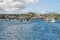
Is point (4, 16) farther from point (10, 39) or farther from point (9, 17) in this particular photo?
point (10, 39)

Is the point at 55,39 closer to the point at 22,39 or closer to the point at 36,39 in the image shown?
the point at 36,39

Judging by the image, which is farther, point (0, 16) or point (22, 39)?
point (0, 16)

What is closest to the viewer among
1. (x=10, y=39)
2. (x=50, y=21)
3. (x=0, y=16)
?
(x=10, y=39)

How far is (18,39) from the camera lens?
121 ft

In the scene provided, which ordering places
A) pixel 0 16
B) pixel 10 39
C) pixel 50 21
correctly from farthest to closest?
pixel 0 16 < pixel 50 21 < pixel 10 39

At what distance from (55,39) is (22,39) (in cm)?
677

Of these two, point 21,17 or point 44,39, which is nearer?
point 44,39

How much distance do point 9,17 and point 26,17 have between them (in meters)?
17.5

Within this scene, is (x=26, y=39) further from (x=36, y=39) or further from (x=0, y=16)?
(x=0, y=16)

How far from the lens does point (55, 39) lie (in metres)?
38.2

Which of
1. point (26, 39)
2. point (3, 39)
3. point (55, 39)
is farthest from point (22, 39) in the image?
point (55, 39)

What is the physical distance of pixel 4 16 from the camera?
19338cm

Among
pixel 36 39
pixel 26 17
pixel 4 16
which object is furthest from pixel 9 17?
pixel 36 39

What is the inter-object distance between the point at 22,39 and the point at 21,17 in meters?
160
